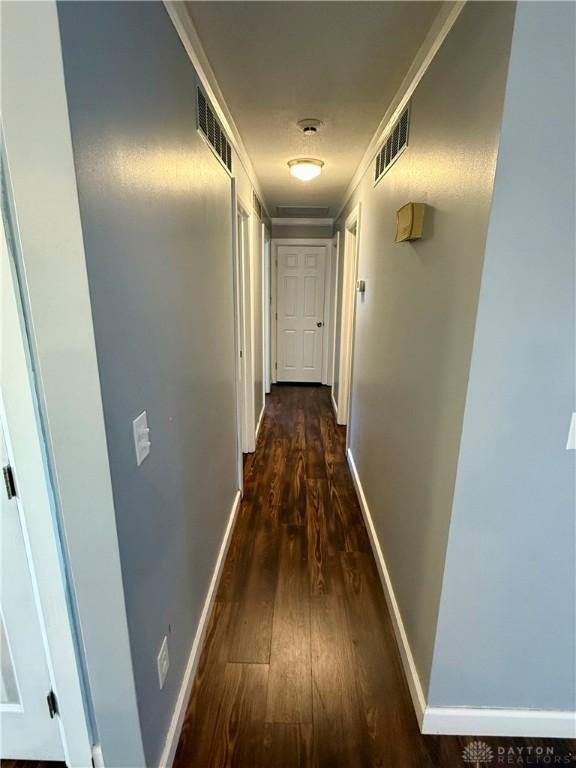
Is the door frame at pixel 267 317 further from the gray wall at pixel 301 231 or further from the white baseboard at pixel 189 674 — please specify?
the white baseboard at pixel 189 674

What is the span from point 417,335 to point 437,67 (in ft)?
2.98

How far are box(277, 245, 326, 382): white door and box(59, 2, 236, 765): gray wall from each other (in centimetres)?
365

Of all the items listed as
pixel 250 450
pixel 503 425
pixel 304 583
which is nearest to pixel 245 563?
pixel 304 583

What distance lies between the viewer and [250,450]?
11.1 feet

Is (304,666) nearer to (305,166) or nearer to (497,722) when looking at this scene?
(497,722)

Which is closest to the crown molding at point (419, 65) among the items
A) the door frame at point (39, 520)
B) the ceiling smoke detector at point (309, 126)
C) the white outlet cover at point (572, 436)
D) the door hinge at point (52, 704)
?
the ceiling smoke detector at point (309, 126)

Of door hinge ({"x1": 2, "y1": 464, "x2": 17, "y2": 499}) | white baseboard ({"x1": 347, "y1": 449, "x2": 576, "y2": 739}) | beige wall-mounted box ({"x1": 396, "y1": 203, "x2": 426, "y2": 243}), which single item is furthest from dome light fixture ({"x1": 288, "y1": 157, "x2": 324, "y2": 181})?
white baseboard ({"x1": 347, "y1": 449, "x2": 576, "y2": 739})

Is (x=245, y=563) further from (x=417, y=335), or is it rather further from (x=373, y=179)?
(x=373, y=179)

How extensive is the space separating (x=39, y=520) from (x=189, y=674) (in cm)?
91

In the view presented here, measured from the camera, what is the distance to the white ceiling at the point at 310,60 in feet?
3.90

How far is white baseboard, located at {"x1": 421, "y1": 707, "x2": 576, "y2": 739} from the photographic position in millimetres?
1282

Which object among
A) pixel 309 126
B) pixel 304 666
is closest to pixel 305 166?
pixel 309 126

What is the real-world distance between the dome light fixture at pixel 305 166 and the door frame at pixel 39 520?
231cm

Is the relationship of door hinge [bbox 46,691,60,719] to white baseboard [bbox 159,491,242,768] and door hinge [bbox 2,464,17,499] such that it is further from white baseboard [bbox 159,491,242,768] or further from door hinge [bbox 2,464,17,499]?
door hinge [bbox 2,464,17,499]
